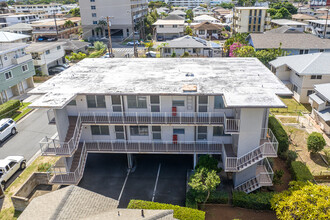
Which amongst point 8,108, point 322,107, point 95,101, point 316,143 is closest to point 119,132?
point 95,101

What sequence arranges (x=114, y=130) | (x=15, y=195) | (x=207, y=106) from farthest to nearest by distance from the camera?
1. (x=114, y=130)
2. (x=207, y=106)
3. (x=15, y=195)

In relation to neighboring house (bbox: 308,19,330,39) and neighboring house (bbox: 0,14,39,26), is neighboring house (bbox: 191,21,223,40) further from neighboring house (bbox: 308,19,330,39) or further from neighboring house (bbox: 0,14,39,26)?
neighboring house (bbox: 0,14,39,26)

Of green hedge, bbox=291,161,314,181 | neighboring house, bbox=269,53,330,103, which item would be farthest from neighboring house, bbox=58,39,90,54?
green hedge, bbox=291,161,314,181

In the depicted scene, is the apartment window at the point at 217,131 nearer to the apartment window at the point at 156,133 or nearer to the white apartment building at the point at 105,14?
the apartment window at the point at 156,133

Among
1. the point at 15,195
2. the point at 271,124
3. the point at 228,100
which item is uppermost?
the point at 228,100

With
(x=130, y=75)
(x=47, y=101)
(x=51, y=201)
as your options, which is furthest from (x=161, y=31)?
(x=51, y=201)

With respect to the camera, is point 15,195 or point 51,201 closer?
point 51,201

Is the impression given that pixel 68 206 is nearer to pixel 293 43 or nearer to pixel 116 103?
pixel 116 103

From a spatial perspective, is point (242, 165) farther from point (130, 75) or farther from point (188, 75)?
point (130, 75)
